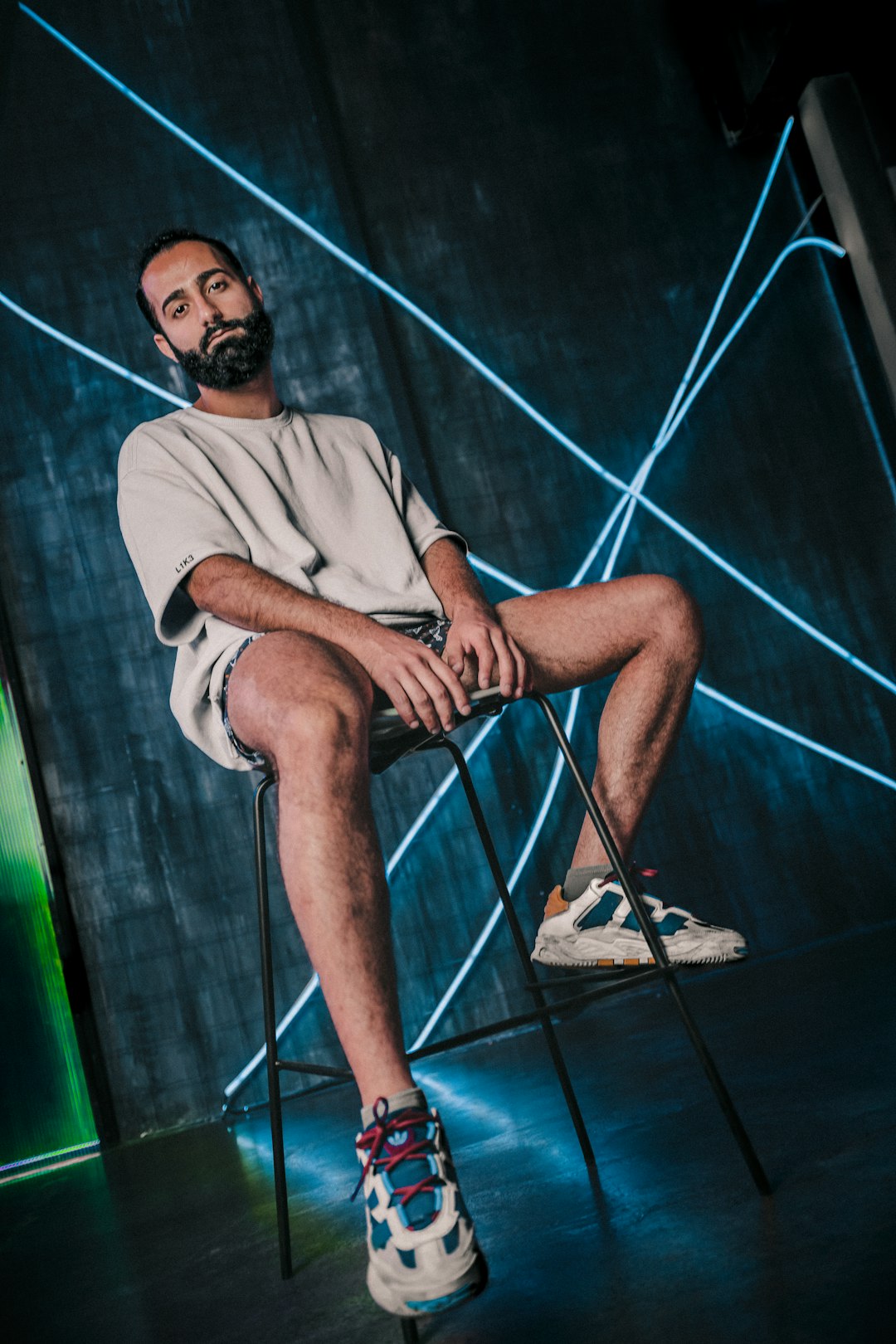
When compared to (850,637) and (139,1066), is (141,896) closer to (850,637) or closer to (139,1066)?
Answer: (139,1066)

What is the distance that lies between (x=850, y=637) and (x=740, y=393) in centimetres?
74

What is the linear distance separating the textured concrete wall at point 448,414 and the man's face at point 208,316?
1141 mm

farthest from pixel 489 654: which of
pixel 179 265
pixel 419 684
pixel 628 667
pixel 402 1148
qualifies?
pixel 179 265

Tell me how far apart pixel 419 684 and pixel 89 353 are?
6.41 ft

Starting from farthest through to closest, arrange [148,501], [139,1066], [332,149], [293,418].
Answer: [332,149] < [139,1066] < [293,418] < [148,501]

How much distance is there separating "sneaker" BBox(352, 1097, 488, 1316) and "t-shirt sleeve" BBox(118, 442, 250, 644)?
731 mm

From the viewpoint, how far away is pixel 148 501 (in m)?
1.50

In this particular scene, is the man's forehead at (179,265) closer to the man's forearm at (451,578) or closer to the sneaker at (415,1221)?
the man's forearm at (451,578)

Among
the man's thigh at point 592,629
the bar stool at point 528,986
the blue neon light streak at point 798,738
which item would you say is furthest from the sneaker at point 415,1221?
the blue neon light streak at point 798,738

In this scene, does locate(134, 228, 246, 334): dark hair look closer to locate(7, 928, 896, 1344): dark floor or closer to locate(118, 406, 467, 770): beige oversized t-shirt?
locate(118, 406, 467, 770): beige oversized t-shirt

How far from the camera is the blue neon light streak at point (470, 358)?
2916mm

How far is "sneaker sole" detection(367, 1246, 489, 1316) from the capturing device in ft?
3.05

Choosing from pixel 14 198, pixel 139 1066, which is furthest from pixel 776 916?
pixel 14 198

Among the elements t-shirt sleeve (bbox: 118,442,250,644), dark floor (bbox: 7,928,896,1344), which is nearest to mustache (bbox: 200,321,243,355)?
t-shirt sleeve (bbox: 118,442,250,644)
